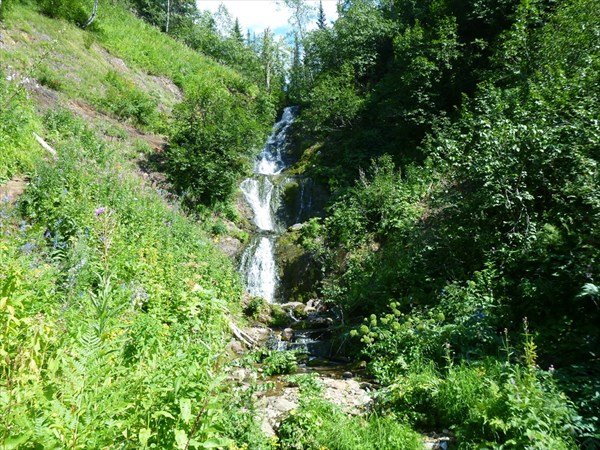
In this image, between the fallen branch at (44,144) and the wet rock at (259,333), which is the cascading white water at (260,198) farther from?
the fallen branch at (44,144)

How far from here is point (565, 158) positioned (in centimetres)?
614

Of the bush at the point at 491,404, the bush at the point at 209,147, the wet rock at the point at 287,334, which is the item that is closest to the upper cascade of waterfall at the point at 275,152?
the bush at the point at 209,147

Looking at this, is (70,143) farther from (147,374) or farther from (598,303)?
(598,303)

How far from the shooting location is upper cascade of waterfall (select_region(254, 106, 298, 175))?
69.9 feet

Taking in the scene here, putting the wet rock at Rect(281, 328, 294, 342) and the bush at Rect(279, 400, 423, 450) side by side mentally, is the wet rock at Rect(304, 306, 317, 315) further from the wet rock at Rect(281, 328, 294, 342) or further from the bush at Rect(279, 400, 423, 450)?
the bush at Rect(279, 400, 423, 450)

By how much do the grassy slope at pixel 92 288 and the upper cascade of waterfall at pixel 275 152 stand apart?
248 inches

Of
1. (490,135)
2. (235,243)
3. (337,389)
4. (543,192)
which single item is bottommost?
(337,389)

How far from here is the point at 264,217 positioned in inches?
647

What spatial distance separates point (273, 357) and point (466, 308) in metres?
3.10

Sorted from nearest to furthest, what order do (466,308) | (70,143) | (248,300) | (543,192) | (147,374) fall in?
(147,374)
(466,308)
(543,192)
(70,143)
(248,300)

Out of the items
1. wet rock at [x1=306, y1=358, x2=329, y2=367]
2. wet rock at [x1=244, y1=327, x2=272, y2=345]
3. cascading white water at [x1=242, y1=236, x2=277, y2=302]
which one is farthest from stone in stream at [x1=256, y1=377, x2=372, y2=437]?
cascading white water at [x1=242, y1=236, x2=277, y2=302]

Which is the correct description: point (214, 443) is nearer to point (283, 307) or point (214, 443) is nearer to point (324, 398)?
point (324, 398)

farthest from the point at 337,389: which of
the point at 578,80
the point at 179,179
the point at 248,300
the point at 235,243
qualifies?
the point at 179,179

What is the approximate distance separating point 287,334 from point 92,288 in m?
5.39
